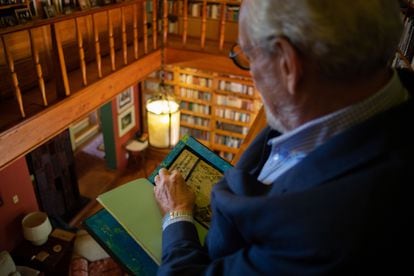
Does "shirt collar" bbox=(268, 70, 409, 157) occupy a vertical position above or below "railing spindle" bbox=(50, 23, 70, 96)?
above

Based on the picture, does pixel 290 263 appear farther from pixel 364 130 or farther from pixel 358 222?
pixel 364 130

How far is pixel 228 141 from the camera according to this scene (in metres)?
6.07

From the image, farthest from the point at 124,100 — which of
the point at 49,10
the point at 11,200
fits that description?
the point at 11,200

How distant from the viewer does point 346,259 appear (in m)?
0.44

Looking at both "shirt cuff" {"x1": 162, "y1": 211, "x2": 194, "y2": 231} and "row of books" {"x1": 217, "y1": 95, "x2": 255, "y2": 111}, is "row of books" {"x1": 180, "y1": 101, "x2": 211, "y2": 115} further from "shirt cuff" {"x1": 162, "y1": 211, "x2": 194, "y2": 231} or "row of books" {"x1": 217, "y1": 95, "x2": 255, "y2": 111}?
"shirt cuff" {"x1": 162, "y1": 211, "x2": 194, "y2": 231}

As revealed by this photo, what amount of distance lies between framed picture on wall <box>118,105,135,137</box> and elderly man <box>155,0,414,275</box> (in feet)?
17.7

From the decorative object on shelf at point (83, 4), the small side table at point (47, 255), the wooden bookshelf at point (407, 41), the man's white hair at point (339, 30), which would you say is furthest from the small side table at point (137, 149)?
the man's white hair at point (339, 30)

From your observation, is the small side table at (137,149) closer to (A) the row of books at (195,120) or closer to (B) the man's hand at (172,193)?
(A) the row of books at (195,120)

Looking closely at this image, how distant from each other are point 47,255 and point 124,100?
2.82m

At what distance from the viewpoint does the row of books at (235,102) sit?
5636 millimetres

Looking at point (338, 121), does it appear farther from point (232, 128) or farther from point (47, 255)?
point (232, 128)

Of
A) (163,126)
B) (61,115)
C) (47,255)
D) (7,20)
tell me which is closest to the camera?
(163,126)

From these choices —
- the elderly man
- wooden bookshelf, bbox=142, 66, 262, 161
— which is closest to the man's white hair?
the elderly man

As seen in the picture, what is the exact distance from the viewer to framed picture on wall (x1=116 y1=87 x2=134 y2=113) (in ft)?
18.3
